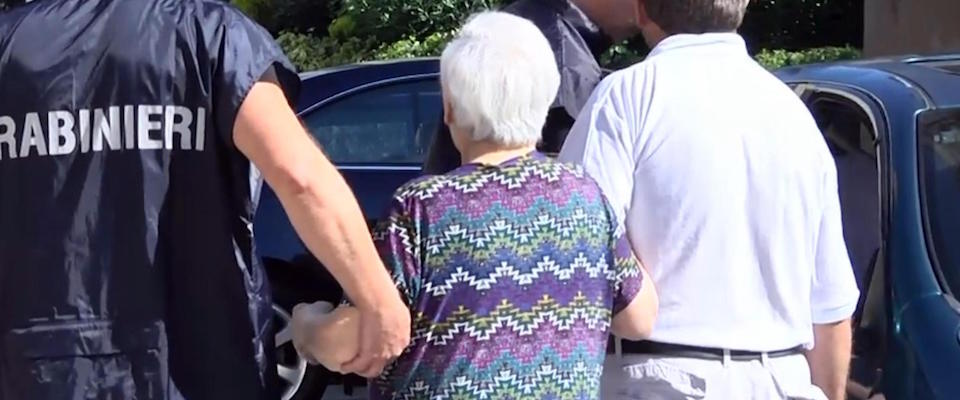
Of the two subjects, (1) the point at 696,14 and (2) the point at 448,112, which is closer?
(2) the point at 448,112

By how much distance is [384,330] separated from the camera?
2580 millimetres

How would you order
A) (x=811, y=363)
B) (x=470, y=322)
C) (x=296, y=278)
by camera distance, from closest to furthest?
(x=470, y=322) → (x=811, y=363) → (x=296, y=278)

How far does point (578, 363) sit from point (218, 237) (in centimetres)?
71

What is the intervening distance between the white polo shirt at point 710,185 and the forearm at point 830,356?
13cm

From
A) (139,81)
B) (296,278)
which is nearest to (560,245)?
(139,81)

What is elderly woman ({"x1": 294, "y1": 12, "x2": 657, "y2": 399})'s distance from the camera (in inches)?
103

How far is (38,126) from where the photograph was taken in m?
2.70

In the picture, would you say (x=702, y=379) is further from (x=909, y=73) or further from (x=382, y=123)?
(x=382, y=123)

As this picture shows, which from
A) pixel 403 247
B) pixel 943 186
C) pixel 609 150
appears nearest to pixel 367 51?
pixel 943 186

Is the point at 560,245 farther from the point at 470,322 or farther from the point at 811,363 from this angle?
the point at 811,363

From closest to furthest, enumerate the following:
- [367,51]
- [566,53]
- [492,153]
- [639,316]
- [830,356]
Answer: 1. [492,153]
2. [639,316]
3. [830,356]
4. [566,53]
5. [367,51]

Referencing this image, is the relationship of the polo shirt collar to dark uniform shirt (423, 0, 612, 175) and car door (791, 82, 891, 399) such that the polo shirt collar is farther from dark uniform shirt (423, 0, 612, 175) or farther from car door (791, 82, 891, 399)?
car door (791, 82, 891, 399)

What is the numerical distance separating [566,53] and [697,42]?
51 cm

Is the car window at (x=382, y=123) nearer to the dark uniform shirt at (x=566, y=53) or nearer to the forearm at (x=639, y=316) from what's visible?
the dark uniform shirt at (x=566, y=53)
